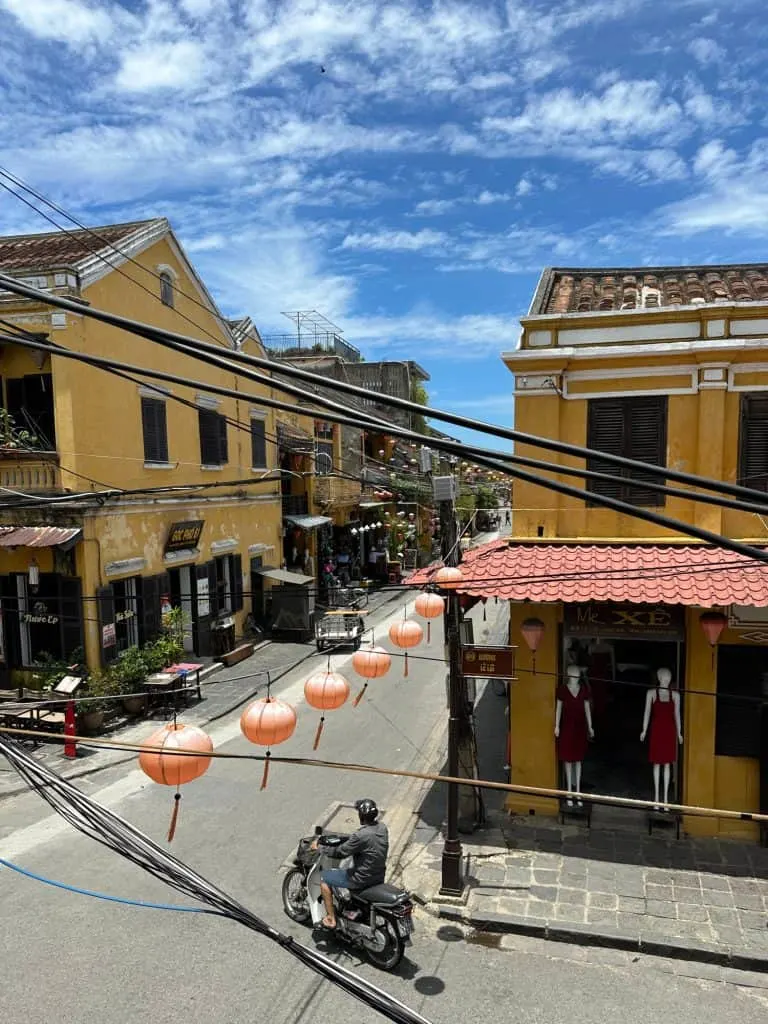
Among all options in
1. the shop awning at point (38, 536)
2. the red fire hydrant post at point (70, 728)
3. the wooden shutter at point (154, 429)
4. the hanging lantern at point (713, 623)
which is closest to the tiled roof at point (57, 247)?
the wooden shutter at point (154, 429)

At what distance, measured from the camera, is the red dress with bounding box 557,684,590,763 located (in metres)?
10.3

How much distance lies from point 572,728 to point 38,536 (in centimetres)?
1127

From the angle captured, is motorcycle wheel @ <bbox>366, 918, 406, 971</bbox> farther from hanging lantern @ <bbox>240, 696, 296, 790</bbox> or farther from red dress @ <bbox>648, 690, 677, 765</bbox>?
red dress @ <bbox>648, 690, 677, 765</bbox>

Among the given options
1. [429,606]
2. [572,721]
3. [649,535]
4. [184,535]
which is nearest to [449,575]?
[429,606]

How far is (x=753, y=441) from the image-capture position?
10000 mm

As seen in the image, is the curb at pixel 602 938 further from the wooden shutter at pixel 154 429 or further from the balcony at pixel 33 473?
the wooden shutter at pixel 154 429

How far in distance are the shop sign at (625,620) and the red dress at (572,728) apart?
3.32ft

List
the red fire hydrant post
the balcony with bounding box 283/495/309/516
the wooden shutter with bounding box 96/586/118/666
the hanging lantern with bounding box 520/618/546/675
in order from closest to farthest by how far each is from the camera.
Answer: the hanging lantern with bounding box 520/618/546/675 → the red fire hydrant post → the wooden shutter with bounding box 96/586/118/666 → the balcony with bounding box 283/495/309/516

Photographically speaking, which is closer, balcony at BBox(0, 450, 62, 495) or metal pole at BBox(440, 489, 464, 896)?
metal pole at BBox(440, 489, 464, 896)

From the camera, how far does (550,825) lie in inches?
411

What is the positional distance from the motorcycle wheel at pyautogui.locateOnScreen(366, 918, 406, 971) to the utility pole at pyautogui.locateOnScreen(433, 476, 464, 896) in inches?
55.9

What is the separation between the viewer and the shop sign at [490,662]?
9734 millimetres

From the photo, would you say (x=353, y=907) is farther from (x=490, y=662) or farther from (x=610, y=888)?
(x=490, y=662)

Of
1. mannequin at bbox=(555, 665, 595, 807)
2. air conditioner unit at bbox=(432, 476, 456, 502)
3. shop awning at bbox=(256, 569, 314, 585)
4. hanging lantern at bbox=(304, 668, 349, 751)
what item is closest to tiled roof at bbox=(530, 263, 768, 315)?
air conditioner unit at bbox=(432, 476, 456, 502)
